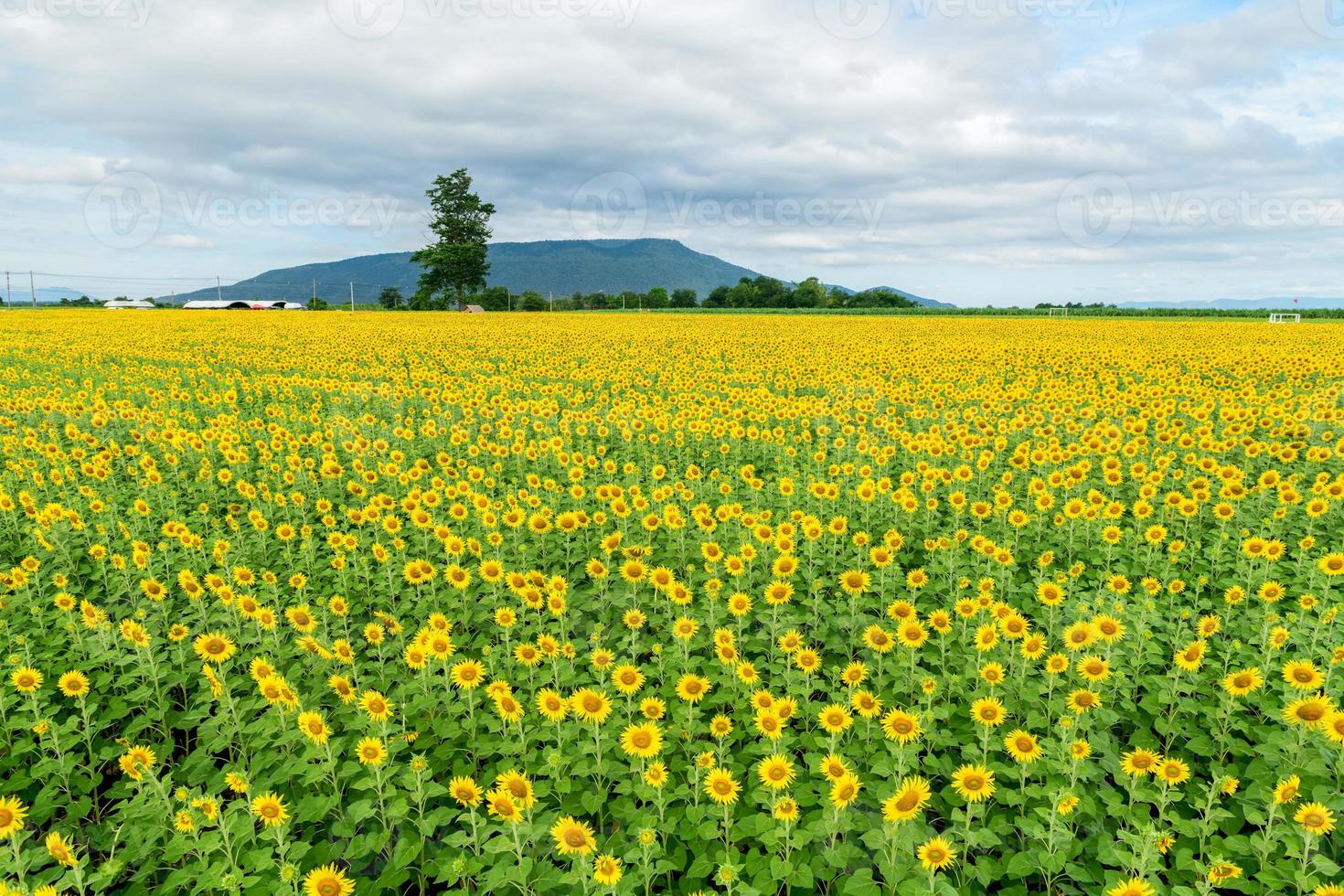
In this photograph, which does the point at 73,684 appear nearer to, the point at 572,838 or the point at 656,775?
the point at 572,838

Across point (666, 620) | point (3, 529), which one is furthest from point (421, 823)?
point (3, 529)

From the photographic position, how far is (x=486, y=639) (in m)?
5.77

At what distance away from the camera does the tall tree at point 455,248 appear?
3868 inches

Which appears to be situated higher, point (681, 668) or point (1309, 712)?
point (1309, 712)

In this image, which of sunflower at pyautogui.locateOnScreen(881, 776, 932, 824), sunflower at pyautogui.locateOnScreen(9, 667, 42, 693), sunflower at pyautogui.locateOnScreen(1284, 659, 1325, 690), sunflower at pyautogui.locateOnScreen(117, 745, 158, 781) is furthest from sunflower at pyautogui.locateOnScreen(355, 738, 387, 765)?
sunflower at pyautogui.locateOnScreen(1284, 659, 1325, 690)

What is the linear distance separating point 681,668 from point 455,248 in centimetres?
10267

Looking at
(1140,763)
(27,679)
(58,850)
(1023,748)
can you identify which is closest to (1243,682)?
(1140,763)

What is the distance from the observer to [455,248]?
320ft

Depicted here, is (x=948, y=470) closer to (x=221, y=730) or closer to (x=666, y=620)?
(x=666, y=620)

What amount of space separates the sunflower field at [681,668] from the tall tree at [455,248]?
93.9 metres

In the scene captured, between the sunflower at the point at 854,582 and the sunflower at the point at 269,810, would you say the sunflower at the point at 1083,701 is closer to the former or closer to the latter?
the sunflower at the point at 854,582

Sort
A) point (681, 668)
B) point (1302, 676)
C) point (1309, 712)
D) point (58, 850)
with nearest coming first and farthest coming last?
point (58, 850) < point (1309, 712) < point (1302, 676) < point (681, 668)

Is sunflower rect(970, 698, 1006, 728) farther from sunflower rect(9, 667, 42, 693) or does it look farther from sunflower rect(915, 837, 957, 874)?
sunflower rect(9, 667, 42, 693)

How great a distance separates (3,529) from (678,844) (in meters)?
8.98
